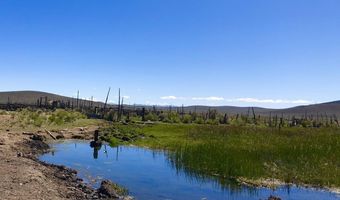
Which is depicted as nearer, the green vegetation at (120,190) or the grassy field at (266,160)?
the green vegetation at (120,190)

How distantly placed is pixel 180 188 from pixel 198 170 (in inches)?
162

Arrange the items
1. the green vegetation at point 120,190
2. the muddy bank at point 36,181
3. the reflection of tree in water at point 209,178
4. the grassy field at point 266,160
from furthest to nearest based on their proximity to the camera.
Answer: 1. the grassy field at point 266,160
2. the reflection of tree in water at point 209,178
3. the green vegetation at point 120,190
4. the muddy bank at point 36,181

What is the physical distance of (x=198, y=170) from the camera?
2416 cm

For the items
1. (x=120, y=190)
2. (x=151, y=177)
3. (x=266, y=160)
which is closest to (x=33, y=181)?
(x=120, y=190)

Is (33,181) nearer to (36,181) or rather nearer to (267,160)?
(36,181)

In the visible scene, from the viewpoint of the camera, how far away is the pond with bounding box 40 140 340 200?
19.0 meters

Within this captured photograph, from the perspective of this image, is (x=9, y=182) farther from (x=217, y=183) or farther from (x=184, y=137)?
(x=184, y=137)

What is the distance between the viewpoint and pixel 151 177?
22.9m

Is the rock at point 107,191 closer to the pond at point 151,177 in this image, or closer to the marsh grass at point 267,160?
the pond at point 151,177

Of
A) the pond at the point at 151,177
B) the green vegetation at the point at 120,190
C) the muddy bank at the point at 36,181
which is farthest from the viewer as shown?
the pond at the point at 151,177

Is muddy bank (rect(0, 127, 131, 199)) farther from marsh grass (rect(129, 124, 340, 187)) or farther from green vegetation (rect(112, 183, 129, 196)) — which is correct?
marsh grass (rect(129, 124, 340, 187))

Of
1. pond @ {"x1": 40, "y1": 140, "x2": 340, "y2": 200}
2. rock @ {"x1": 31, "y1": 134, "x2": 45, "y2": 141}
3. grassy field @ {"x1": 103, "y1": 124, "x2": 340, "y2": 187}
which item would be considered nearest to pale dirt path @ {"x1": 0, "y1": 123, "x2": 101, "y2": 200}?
pond @ {"x1": 40, "y1": 140, "x2": 340, "y2": 200}

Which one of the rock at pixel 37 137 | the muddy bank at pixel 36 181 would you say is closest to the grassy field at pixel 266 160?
the muddy bank at pixel 36 181

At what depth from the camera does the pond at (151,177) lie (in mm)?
19000
